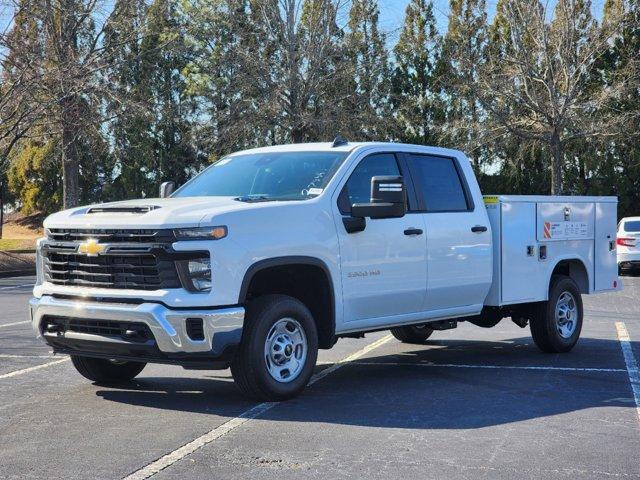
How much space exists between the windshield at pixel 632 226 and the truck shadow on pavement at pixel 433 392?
623 inches

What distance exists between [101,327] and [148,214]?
3.03 ft

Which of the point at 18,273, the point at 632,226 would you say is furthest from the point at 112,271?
the point at 18,273

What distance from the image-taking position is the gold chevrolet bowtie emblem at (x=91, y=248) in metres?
7.05

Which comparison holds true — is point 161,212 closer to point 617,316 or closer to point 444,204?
point 444,204

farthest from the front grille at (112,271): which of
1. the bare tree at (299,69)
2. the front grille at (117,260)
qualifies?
the bare tree at (299,69)

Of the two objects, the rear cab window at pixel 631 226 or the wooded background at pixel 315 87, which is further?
the wooded background at pixel 315 87

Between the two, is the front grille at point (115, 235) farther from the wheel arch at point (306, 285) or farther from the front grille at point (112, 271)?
the wheel arch at point (306, 285)

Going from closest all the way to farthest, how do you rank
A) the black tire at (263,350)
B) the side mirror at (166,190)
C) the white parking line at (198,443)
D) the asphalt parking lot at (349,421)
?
the white parking line at (198,443)
the asphalt parking lot at (349,421)
the black tire at (263,350)
the side mirror at (166,190)

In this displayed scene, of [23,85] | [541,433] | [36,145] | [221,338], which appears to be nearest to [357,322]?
[221,338]

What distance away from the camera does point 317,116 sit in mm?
36125

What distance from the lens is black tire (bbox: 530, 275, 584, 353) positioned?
10016mm

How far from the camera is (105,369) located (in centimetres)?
820

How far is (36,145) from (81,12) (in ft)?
46.2

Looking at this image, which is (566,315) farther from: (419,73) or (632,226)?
(419,73)
